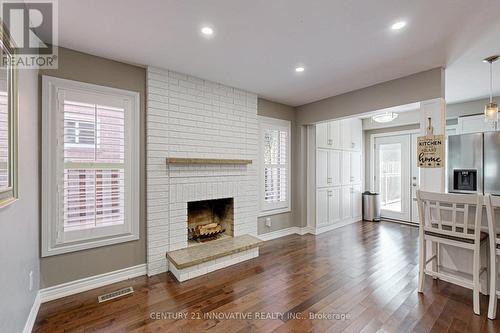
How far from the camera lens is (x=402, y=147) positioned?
18.0ft

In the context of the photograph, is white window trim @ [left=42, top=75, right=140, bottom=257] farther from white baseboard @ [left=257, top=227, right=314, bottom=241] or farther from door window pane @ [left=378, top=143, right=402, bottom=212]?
door window pane @ [left=378, top=143, right=402, bottom=212]

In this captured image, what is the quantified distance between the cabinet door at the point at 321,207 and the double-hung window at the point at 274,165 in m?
0.63

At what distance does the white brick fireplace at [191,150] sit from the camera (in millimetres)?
2930

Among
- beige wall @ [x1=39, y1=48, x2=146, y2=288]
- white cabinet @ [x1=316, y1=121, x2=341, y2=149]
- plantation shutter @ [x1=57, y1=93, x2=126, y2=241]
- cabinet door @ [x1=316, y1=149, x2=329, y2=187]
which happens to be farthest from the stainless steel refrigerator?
plantation shutter @ [x1=57, y1=93, x2=126, y2=241]

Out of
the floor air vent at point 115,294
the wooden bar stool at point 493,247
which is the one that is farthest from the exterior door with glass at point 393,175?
the floor air vent at point 115,294

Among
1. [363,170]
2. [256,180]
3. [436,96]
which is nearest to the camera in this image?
[436,96]

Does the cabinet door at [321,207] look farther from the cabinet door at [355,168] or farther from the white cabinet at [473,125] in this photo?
the white cabinet at [473,125]

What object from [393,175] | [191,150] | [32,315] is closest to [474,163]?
[393,175]

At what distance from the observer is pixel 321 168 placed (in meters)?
4.81

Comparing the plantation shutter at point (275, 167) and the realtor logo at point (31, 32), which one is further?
the plantation shutter at point (275, 167)

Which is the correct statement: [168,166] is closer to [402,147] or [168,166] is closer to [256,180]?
[256,180]

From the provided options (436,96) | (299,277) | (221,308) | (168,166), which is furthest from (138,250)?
(436,96)

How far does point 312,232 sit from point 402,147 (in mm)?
3104

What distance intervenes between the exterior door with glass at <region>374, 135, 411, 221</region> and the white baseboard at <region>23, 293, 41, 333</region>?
657 cm
